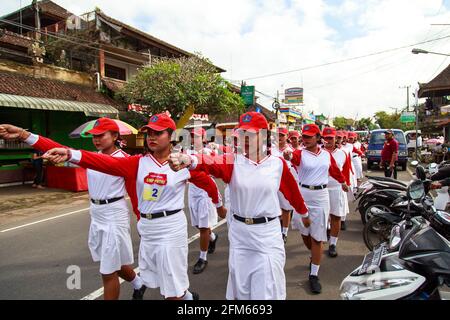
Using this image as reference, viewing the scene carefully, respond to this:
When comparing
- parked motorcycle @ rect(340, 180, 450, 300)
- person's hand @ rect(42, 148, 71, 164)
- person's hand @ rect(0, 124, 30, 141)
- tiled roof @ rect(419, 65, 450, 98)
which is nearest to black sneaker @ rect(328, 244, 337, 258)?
parked motorcycle @ rect(340, 180, 450, 300)

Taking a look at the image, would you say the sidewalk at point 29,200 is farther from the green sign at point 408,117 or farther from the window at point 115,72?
the green sign at point 408,117

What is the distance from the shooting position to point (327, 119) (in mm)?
65875

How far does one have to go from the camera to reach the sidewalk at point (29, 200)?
8.62m

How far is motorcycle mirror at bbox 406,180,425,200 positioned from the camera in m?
3.39

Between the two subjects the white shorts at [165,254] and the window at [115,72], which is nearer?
the white shorts at [165,254]

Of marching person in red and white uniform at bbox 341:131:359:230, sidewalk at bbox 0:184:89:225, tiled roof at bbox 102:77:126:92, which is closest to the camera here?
marching person in red and white uniform at bbox 341:131:359:230

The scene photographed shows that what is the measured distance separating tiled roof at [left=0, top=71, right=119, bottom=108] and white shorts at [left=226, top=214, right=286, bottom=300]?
11805 mm

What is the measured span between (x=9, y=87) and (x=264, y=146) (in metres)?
12.1

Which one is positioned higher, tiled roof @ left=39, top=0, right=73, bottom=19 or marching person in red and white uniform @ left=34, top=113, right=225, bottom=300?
tiled roof @ left=39, top=0, right=73, bottom=19

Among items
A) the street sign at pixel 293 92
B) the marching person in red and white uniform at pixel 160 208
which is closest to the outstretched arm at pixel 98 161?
the marching person in red and white uniform at pixel 160 208

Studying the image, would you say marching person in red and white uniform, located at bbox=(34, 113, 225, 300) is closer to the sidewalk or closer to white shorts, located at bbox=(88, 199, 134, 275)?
white shorts, located at bbox=(88, 199, 134, 275)

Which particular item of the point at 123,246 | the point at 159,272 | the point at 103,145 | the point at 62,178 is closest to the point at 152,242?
the point at 159,272

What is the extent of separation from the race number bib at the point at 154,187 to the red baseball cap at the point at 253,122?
2.65 ft
